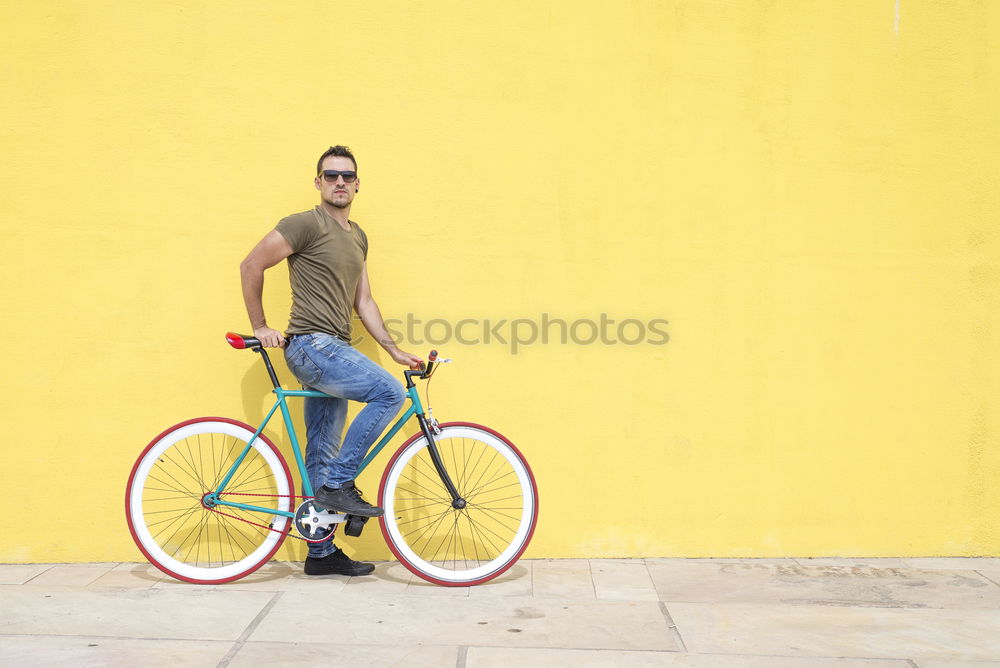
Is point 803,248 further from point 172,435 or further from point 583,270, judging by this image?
point 172,435

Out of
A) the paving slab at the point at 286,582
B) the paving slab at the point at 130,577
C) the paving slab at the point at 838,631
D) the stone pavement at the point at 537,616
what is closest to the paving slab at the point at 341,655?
the stone pavement at the point at 537,616

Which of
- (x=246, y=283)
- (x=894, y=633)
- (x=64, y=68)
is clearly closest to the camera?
(x=894, y=633)

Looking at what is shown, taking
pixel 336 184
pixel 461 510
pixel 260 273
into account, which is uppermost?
pixel 336 184

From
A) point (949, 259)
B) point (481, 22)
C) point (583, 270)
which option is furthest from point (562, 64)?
point (949, 259)

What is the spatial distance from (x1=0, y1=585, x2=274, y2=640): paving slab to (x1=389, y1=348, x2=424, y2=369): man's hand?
1216mm

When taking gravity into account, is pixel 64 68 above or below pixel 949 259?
above

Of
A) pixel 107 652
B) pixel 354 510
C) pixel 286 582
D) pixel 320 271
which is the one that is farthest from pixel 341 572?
pixel 320 271

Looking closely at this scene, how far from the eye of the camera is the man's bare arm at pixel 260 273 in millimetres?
4234

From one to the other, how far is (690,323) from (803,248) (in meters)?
0.69

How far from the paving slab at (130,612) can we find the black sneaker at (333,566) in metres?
0.37

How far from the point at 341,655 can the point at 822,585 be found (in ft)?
7.46

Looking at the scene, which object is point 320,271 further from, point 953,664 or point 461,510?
point 953,664

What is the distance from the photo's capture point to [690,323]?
478cm

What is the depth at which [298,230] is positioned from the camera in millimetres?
4250
